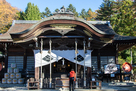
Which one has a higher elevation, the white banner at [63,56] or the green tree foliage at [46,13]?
the green tree foliage at [46,13]

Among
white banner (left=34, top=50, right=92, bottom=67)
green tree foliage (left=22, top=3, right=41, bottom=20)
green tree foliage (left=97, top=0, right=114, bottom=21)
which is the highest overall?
green tree foliage (left=97, top=0, right=114, bottom=21)

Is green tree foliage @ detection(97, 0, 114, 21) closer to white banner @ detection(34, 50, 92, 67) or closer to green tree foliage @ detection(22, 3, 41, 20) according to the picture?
green tree foliage @ detection(22, 3, 41, 20)

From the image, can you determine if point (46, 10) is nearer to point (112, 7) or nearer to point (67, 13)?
point (112, 7)

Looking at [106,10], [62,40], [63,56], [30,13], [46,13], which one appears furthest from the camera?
[46,13]

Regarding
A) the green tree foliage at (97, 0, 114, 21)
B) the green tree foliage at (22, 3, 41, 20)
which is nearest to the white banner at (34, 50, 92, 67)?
the green tree foliage at (22, 3, 41, 20)

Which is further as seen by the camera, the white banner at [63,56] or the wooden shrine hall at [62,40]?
the white banner at [63,56]

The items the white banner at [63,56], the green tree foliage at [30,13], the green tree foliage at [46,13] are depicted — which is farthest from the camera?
the green tree foliage at [46,13]

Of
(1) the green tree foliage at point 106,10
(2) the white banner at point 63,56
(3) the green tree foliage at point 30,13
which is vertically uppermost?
(1) the green tree foliage at point 106,10

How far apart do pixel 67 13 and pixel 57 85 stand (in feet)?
17.0

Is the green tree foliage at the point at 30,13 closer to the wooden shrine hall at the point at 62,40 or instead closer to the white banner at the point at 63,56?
the wooden shrine hall at the point at 62,40

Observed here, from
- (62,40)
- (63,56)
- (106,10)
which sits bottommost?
(63,56)

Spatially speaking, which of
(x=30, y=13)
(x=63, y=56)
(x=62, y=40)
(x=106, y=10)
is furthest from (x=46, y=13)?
(x=63, y=56)

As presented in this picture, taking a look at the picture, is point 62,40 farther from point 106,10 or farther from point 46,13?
point 46,13

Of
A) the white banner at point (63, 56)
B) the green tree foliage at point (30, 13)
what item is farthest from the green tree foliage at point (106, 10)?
the white banner at point (63, 56)
